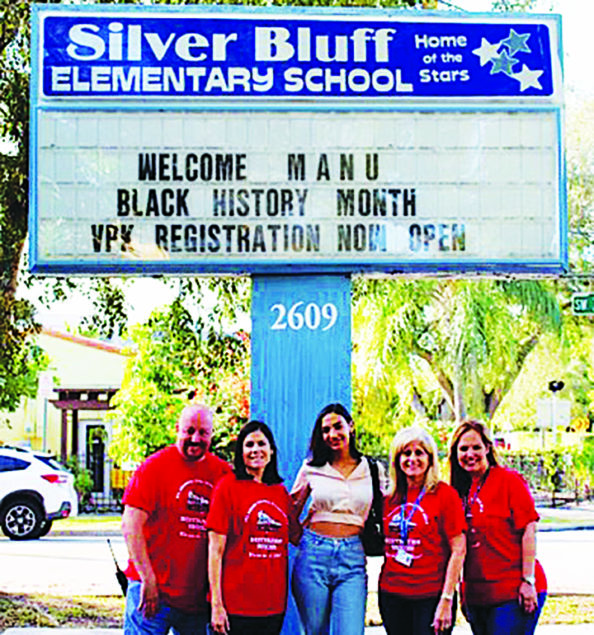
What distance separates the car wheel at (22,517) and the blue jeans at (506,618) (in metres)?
16.1

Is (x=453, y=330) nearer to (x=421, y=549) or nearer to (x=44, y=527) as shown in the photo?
(x=44, y=527)

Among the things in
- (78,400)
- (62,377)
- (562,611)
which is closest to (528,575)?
(562,611)

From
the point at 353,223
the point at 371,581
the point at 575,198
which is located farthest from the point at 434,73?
the point at 575,198

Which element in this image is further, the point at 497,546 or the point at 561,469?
the point at 561,469

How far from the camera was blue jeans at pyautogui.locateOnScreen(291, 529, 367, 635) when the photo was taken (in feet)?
23.0

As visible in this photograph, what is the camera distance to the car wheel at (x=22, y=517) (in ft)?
72.4

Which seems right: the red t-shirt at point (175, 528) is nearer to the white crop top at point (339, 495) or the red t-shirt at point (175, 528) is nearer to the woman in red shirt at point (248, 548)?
the woman in red shirt at point (248, 548)

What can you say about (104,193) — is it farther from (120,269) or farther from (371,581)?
(371,581)

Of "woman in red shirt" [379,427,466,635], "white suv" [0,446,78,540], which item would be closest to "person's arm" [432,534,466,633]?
"woman in red shirt" [379,427,466,635]

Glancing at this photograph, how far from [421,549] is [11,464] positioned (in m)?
16.0

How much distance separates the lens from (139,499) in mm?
6969

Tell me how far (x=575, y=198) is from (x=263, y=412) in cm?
1553

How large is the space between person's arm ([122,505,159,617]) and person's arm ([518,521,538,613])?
1979mm

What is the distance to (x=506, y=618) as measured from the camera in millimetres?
6891
